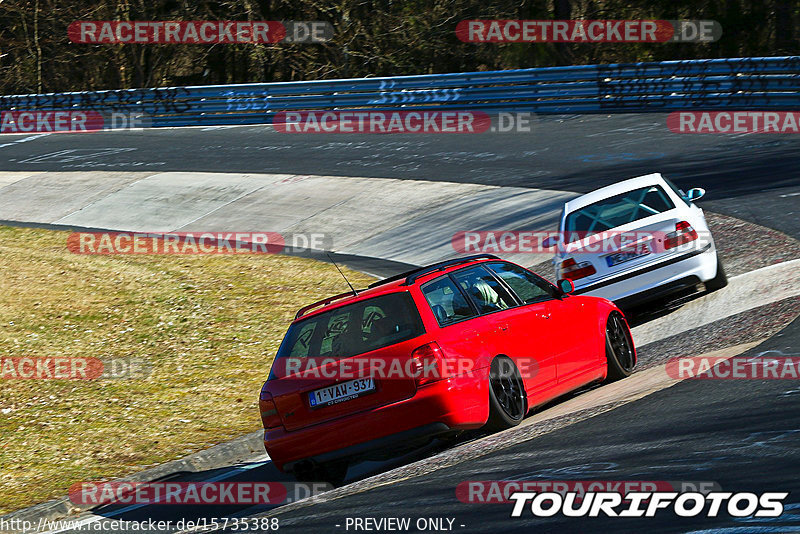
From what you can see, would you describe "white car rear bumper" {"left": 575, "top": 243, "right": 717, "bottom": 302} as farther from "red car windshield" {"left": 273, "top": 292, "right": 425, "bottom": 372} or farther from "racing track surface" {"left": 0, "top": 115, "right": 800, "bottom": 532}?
"red car windshield" {"left": 273, "top": 292, "right": 425, "bottom": 372}

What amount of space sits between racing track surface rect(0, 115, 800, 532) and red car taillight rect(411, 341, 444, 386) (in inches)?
23.5

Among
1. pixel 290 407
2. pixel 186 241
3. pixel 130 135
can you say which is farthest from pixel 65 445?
pixel 130 135

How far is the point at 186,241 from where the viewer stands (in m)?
20.2

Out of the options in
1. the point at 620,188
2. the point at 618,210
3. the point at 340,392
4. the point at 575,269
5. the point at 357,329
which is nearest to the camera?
the point at 340,392

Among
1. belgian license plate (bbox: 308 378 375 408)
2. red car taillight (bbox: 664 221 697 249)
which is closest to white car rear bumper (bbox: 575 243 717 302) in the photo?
red car taillight (bbox: 664 221 697 249)

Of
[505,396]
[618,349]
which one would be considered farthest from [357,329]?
[618,349]

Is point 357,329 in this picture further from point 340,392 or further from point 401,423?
point 401,423

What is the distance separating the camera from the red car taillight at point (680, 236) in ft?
37.5

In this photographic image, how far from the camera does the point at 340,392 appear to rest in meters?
7.59

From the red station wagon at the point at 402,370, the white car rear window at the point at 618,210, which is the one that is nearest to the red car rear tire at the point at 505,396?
the red station wagon at the point at 402,370

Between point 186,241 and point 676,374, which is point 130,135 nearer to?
point 186,241

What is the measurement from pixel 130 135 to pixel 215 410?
22.0 m

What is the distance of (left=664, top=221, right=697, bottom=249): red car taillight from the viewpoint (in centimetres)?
1144

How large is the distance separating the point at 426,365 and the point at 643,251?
4779mm
